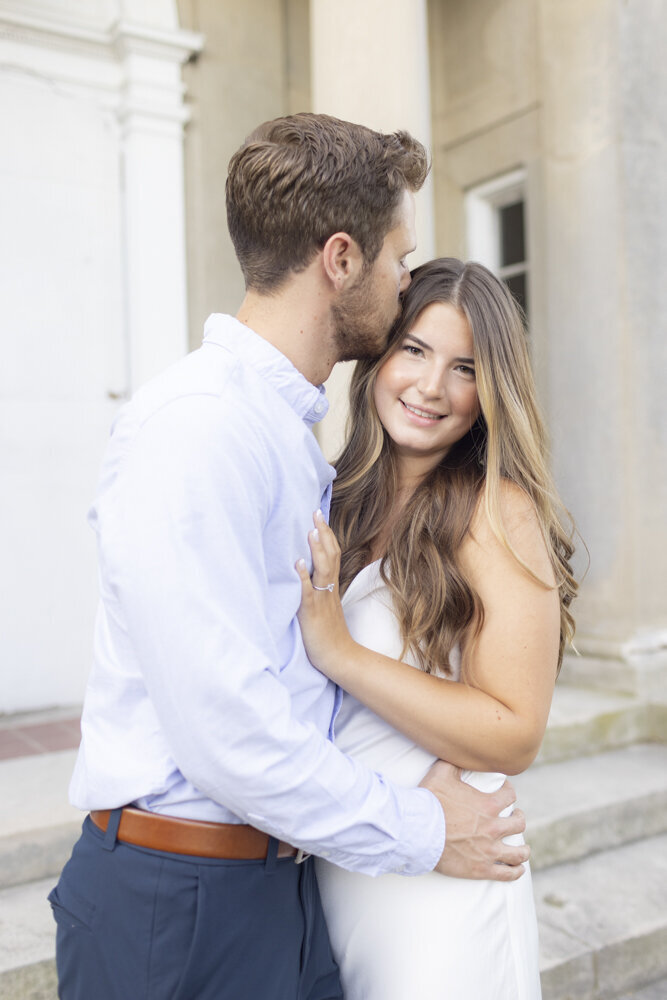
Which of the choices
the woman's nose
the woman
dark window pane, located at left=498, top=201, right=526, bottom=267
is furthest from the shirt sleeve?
dark window pane, located at left=498, top=201, right=526, bottom=267

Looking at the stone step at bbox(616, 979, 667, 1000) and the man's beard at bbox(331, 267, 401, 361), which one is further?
the stone step at bbox(616, 979, 667, 1000)

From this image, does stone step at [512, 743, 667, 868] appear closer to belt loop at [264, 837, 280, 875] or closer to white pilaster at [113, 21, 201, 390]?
belt loop at [264, 837, 280, 875]

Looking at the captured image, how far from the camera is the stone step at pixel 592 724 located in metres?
3.97

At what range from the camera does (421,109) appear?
3621 mm

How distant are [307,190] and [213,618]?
0.65 meters

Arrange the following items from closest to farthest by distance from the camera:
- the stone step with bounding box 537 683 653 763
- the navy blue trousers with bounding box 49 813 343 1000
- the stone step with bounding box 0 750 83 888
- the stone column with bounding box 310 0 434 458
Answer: the navy blue trousers with bounding box 49 813 343 1000, the stone step with bounding box 0 750 83 888, the stone column with bounding box 310 0 434 458, the stone step with bounding box 537 683 653 763

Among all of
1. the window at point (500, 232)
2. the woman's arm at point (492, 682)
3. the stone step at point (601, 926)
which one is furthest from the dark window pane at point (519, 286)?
the woman's arm at point (492, 682)

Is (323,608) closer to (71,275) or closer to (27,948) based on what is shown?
(27,948)

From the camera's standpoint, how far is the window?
5418 mm

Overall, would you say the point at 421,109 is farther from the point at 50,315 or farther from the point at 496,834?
the point at 496,834

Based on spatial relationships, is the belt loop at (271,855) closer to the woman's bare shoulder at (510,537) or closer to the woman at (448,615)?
the woman at (448,615)

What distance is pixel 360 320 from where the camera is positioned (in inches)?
57.6

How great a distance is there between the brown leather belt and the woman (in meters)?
0.30

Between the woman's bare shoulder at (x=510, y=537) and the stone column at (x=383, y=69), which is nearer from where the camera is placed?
the woman's bare shoulder at (x=510, y=537)
